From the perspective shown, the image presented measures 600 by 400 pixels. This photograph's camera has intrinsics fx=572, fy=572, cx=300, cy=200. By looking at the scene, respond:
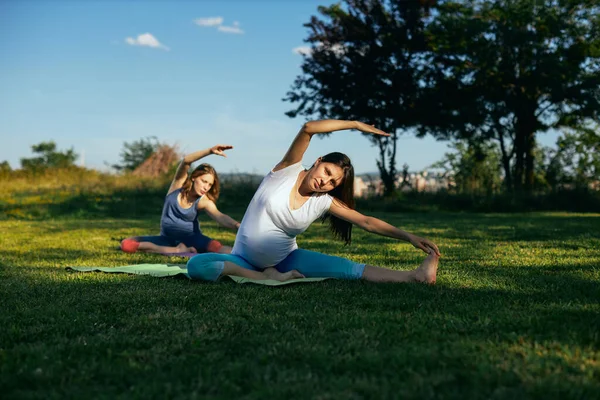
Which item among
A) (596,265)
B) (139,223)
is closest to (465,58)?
(139,223)

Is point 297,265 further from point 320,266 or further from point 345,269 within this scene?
point 345,269

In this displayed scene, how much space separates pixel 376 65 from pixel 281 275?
19.9m

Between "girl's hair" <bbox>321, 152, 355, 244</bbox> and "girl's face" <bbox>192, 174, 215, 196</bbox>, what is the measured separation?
2816 millimetres

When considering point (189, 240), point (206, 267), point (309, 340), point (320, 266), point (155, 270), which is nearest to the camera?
point (309, 340)

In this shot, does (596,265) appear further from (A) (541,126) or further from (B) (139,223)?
(A) (541,126)

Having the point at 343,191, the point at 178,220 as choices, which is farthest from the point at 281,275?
the point at 178,220

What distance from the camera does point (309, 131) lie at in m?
4.54

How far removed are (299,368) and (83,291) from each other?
8.52ft

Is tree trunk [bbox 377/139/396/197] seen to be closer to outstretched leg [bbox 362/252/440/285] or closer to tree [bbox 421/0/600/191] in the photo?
tree [bbox 421/0/600/191]

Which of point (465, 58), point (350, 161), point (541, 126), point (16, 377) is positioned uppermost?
point (465, 58)

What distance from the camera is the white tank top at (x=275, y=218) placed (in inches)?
192

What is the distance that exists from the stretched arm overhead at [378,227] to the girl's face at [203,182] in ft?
9.89

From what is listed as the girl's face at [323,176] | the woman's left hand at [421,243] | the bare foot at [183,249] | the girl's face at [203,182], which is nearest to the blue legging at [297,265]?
the woman's left hand at [421,243]

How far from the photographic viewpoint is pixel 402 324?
334cm
